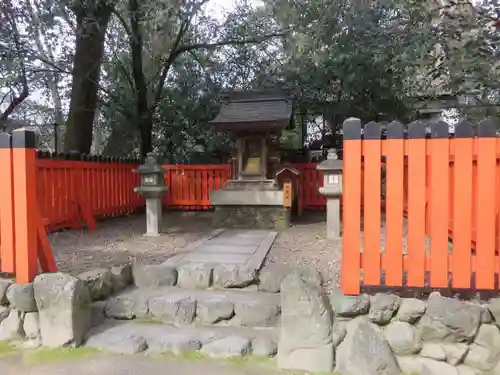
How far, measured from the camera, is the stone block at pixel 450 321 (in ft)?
9.34

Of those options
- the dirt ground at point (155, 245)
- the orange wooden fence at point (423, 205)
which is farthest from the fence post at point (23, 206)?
the orange wooden fence at point (423, 205)

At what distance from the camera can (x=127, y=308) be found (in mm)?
3703

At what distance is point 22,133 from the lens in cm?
351

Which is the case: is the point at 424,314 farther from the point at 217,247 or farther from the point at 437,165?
the point at 217,247

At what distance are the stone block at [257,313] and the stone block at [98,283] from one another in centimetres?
120

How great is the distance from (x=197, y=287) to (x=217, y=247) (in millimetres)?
1929

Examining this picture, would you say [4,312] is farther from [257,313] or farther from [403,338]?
[403,338]

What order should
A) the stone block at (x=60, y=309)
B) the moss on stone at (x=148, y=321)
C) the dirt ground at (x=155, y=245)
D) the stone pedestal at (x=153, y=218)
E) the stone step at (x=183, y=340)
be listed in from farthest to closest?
the stone pedestal at (x=153, y=218) < the dirt ground at (x=155, y=245) < the moss on stone at (x=148, y=321) < the stone block at (x=60, y=309) < the stone step at (x=183, y=340)

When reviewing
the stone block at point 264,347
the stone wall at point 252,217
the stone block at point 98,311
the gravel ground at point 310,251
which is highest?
the stone wall at point 252,217

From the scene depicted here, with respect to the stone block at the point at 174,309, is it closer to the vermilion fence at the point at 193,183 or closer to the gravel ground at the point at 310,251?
the gravel ground at the point at 310,251

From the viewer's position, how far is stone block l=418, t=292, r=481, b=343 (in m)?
2.85

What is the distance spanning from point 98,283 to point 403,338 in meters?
2.53

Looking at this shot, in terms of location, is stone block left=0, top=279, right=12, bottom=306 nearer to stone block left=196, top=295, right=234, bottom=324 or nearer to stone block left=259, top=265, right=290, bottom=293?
stone block left=196, top=295, right=234, bottom=324

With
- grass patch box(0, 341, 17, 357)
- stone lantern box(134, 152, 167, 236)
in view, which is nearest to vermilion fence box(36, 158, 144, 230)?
stone lantern box(134, 152, 167, 236)
